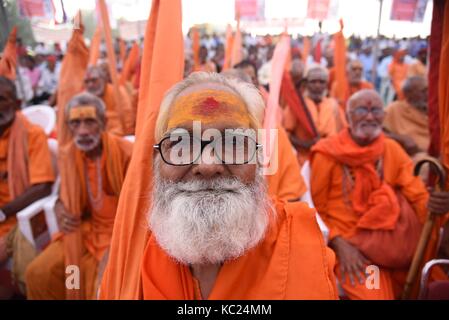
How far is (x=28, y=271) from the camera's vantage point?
241cm

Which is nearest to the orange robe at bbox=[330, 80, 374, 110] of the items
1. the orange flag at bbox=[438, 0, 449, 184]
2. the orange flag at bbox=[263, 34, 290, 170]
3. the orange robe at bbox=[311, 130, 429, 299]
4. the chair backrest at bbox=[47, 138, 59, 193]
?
the orange robe at bbox=[311, 130, 429, 299]

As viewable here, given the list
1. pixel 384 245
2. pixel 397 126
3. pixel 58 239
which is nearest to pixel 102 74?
pixel 58 239

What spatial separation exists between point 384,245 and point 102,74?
4.75m

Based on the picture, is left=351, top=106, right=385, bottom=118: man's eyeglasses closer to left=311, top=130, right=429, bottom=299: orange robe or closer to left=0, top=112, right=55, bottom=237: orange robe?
left=311, top=130, right=429, bottom=299: orange robe

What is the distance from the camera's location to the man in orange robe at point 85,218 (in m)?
2.22

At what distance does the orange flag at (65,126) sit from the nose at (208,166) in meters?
1.15

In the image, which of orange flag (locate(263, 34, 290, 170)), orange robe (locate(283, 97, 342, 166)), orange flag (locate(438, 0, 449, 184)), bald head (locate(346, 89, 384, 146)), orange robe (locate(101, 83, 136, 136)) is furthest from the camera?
orange robe (locate(283, 97, 342, 166))

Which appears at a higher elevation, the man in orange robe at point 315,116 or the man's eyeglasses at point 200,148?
the man's eyeglasses at point 200,148

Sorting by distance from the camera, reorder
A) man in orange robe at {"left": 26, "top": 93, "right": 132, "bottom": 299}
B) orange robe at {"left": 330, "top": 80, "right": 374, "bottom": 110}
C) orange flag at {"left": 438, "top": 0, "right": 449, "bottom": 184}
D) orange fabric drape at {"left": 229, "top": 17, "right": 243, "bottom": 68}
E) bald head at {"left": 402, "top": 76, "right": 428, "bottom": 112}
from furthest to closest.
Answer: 1. orange robe at {"left": 330, "top": 80, "right": 374, "bottom": 110}
2. bald head at {"left": 402, "top": 76, "right": 428, "bottom": 112}
3. orange fabric drape at {"left": 229, "top": 17, "right": 243, "bottom": 68}
4. man in orange robe at {"left": 26, "top": 93, "right": 132, "bottom": 299}
5. orange flag at {"left": 438, "top": 0, "right": 449, "bottom": 184}

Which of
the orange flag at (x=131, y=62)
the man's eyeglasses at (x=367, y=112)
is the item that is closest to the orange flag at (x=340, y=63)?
the man's eyeglasses at (x=367, y=112)

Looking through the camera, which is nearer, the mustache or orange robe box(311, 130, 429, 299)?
the mustache

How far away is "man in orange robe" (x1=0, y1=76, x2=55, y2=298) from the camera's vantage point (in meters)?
2.74

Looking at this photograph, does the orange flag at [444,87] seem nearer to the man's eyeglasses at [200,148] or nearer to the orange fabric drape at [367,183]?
the orange fabric drape at [367,183]

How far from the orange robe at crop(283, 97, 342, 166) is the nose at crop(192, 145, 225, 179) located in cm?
317
